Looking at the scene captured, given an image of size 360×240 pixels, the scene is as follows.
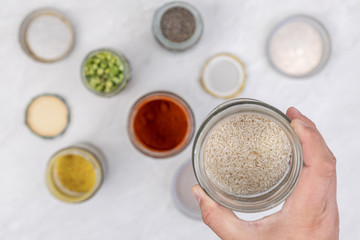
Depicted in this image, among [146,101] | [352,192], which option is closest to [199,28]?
[146,101]

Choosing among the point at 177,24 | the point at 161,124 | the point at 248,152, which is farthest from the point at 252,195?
the point at 177,24

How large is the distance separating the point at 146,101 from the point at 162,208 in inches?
15.3

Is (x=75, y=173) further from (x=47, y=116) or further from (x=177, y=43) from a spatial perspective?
(x=177, y=43)

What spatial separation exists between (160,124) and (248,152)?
1.35ft

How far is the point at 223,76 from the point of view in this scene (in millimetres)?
1155

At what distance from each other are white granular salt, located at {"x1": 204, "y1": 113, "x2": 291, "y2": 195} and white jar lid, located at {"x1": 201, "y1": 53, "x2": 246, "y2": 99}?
0.44 m

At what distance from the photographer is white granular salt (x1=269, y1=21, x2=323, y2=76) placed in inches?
46.0

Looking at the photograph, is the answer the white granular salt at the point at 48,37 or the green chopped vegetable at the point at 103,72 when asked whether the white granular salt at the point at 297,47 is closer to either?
the green chopped vegetable at the point at 103,72

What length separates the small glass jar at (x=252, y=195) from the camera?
0.69 m

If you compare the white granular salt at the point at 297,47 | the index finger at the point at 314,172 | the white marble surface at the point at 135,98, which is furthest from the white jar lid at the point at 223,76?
the index finger at the point at 314,172

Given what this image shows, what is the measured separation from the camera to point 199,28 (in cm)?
111

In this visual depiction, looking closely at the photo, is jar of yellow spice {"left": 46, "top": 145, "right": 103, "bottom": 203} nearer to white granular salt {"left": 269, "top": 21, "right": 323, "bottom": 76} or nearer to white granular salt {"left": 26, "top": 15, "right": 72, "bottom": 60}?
white granular salt {"left": 26, "top": 15, "right": 72, "bottom": 60}

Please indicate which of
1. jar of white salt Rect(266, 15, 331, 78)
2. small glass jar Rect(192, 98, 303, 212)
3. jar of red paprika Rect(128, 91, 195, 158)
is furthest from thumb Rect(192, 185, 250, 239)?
jar of white salt Rect(266, 15, 331, 78)

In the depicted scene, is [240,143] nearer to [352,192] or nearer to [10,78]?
[352,192]
